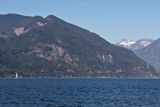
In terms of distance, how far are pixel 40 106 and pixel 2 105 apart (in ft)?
31.4

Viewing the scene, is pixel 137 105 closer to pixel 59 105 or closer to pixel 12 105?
pixel 59 105

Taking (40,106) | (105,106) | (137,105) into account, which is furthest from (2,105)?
(137,105)

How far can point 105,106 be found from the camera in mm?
112000

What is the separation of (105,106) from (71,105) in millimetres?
9242

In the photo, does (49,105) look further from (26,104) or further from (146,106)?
(146,106)

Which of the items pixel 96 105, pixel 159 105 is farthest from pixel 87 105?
pixel 159 105

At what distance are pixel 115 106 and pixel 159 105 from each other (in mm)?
11972

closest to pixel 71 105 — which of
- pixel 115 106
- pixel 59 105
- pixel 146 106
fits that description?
pixel 59 105

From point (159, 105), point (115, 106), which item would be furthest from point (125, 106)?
point (159, 105)

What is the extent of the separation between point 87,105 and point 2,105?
21210 millimetres

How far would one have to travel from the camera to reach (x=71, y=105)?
4555 inches

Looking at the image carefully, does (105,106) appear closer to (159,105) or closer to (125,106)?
(125,106)

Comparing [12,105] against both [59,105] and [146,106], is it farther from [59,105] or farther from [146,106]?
[146,106]

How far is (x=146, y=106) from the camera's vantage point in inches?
4483
